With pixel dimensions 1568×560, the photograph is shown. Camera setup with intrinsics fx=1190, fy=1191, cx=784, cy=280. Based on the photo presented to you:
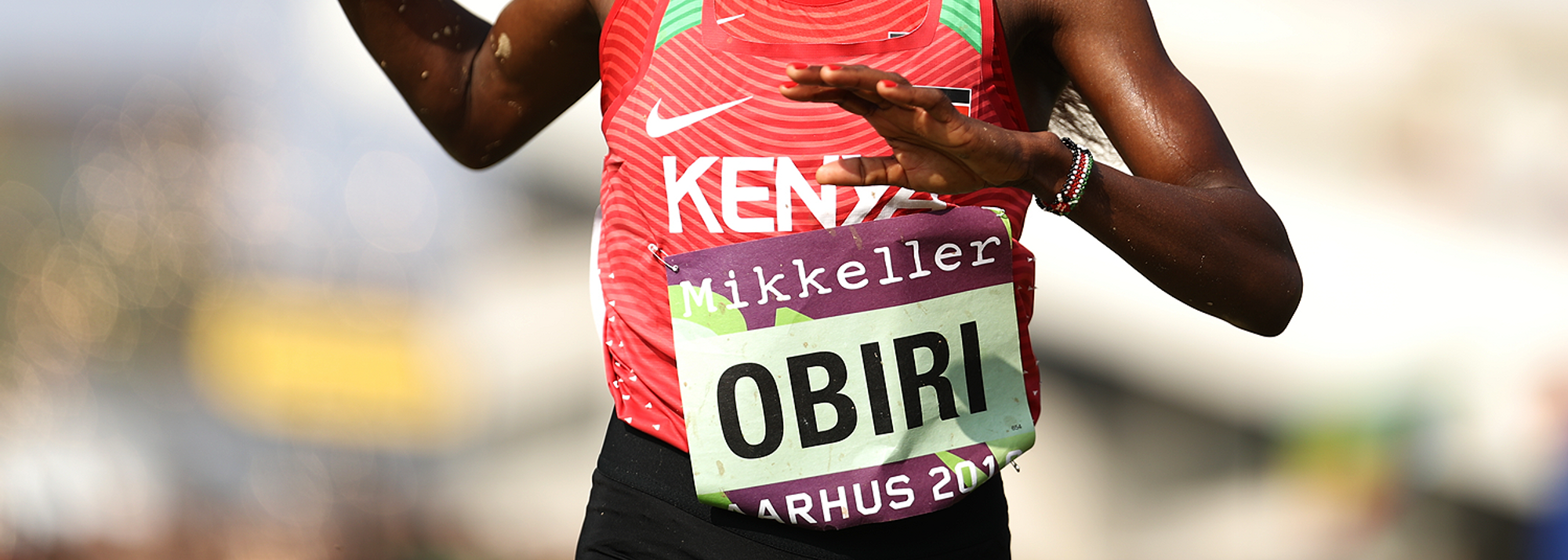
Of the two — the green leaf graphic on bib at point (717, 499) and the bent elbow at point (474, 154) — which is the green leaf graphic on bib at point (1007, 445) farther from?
the bent elbow at point (474, 154)

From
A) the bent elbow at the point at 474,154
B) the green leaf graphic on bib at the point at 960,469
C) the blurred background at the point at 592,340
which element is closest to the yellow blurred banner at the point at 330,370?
the blurred background at the point at 592,340

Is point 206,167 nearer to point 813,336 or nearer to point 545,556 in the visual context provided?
point 545,556

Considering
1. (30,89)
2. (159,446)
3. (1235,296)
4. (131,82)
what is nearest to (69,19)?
(131,82)

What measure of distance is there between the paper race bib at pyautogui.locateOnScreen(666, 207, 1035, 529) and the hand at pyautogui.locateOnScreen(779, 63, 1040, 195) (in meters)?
0.24

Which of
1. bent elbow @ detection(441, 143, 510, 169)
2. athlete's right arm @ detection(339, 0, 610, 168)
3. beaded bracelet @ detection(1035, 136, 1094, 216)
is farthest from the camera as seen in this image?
bent elbow @ detection(441, 143, 510, 169)

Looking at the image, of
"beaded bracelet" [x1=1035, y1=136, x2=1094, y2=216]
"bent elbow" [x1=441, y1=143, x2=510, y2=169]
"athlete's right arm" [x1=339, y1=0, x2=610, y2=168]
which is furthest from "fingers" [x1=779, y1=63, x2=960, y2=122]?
"bent elbow" [x1=441, y1=143, x2=510, y2=169]

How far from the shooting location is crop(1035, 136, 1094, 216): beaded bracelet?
1.58m

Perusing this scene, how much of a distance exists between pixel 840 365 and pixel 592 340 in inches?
145

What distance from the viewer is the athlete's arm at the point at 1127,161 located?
4.68ft

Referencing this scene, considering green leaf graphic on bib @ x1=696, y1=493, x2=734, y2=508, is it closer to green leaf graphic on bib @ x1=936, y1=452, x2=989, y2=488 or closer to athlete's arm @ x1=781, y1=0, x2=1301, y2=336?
green leaf graphic on bib @ x1=936, y1=452, x2=989, y2=488

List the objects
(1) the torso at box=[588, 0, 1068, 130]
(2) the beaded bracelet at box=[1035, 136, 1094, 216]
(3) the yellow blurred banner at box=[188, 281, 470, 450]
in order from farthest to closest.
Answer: (3) the yellow blurred banner at box=[188, 281, 470, 450]
(1) the torso at box=[588, 0, 1068, 130]
(2) the beaded bracelet at box=[1035, 136, 1094, 216]

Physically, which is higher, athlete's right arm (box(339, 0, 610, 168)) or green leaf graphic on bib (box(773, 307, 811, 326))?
athlete's right arm (box(339, 0, 610, 168))

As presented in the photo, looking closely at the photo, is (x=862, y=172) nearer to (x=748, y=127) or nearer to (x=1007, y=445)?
(x=748, y=127)

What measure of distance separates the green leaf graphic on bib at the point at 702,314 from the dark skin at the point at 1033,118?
337mm
